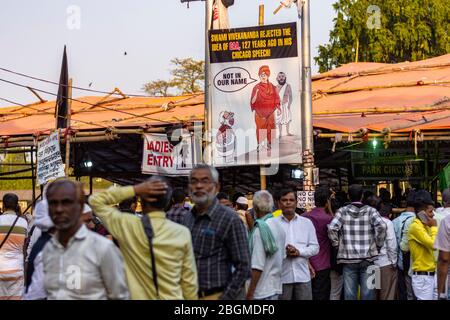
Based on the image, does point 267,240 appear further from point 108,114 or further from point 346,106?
point 108,114

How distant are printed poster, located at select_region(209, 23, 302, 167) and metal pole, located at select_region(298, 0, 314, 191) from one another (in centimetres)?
17

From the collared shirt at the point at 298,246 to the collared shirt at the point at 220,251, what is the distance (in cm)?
297

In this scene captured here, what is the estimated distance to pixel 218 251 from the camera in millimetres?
6340

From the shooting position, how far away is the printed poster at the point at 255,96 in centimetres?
1466

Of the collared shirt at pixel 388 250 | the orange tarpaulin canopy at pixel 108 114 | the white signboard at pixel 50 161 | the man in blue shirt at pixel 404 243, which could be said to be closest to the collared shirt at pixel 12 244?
the white signboard at pixel 50 161

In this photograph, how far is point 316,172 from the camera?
46.3ft

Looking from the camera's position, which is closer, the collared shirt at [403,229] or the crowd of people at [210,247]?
the crowd of people at [210,247]

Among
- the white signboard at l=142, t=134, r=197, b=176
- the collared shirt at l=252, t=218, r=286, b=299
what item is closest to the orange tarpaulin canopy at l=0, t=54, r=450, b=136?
the white signboard at l=142, t=134, r=197, b=176

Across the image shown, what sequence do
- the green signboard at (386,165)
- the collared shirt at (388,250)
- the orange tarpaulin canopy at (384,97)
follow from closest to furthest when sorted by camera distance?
the collared shirt at (388,250), the orange tarpaulin canopy at (384,97), the green signboard at (386,165)

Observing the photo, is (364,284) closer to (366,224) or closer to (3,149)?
(366,224)

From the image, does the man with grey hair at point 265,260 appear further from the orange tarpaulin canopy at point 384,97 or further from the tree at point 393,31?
the tree at point 393,31

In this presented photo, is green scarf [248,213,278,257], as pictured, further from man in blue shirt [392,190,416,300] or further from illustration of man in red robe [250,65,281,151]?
illustration of man in red robe [250,65,281,151]

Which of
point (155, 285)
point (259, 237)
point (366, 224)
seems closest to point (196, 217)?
point (155, 285)

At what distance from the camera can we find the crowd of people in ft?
17.0
